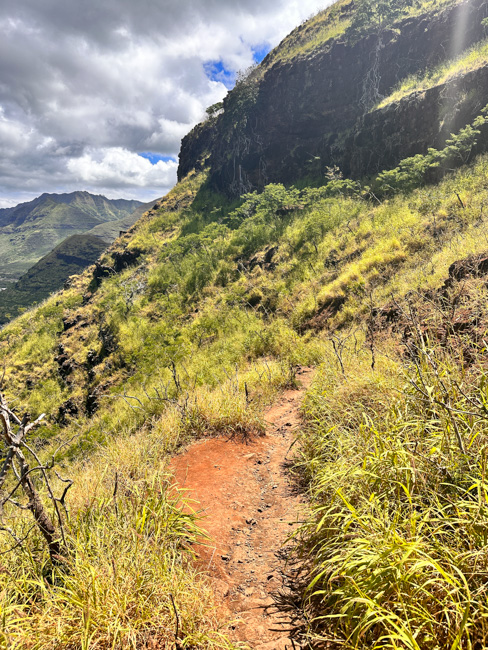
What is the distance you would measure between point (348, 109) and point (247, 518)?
28.3m

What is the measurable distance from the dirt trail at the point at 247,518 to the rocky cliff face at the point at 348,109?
18.1 metres

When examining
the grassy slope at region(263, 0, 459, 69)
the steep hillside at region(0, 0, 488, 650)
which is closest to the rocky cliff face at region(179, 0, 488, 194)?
the steep hillside at region(0, 0, 488, 650)

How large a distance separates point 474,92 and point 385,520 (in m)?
19.6

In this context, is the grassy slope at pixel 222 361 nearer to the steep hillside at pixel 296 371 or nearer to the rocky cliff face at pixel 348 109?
the steep hillside at pixel 296 371

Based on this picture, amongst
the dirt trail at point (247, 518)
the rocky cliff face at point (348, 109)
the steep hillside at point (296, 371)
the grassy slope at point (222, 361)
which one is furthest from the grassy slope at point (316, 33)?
the dirt trail at point (247, 518)

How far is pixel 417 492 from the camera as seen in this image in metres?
2.29

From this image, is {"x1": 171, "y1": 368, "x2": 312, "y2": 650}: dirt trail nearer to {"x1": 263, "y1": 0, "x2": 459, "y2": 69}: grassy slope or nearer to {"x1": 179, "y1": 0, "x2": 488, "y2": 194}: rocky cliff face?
{"x1": 179, "y1": 0, "x2": 488, "y2": 194}: rocky cliff face

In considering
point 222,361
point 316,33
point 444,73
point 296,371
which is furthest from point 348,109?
point 296,371

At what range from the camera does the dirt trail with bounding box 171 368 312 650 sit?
85.5 inches

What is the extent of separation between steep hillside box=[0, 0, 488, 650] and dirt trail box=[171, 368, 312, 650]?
Result: 3.7 inches

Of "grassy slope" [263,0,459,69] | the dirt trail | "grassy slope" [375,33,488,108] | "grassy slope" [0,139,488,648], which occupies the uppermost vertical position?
"grassy slope" [263,0,459,69]

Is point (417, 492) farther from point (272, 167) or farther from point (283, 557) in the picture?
point (272, 167)

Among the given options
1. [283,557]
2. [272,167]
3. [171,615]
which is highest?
[272,167]

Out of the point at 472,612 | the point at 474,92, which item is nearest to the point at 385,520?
the point at 472,612
